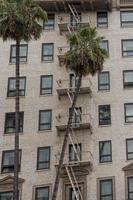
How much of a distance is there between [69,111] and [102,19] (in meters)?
11.8

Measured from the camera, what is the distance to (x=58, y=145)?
149ft

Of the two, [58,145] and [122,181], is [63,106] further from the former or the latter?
[122,181]

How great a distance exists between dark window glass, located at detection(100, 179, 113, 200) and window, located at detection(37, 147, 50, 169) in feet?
17.2

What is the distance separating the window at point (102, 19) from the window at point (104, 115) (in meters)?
9.81

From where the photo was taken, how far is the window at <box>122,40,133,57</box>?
1959 inches

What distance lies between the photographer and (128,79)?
1898 inches

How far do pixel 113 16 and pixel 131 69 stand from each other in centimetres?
701

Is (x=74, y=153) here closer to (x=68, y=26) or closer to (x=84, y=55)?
(x=84, y=55)

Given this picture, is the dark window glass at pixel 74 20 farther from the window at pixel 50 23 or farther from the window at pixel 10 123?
the window at pixel 10 123

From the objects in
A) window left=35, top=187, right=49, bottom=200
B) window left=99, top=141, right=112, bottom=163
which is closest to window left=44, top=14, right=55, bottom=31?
window left=99, top=141, right=112, bottom=163

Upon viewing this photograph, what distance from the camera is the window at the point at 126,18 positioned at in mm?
51656

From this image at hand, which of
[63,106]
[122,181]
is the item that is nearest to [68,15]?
[63,106]

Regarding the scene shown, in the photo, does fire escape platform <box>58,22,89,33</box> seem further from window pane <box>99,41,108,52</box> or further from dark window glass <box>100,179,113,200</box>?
dark window glass <box>100,179,113,200</box>

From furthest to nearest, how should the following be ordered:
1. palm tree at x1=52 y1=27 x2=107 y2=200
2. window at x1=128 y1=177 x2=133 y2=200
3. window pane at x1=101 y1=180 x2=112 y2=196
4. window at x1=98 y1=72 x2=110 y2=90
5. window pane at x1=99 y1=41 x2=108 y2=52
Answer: window pane at x1=99 y1=41 x2=108 y2=52 < window at x1=98 y1=72 x2=110 y2=90 < window pane at x1=101 y1=180 x2=112 y2=196 < window at x1=128 y1=177 x2=133 y2=200 < palm tree at x1=52 y1=27 x2=107 y2=200
